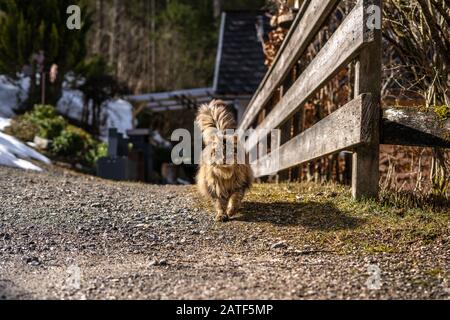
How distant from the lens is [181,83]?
30281 millimetres

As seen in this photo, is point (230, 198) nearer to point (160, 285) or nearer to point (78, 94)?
point (160, 285)

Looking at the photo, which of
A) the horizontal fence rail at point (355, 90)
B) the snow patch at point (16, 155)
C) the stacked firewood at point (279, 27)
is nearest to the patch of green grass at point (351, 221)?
the horizontal fence rail at point (355, 90)

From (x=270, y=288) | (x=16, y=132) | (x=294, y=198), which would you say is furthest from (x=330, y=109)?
(x=16, y=132)

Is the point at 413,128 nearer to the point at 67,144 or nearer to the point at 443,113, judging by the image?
the point at 443,113

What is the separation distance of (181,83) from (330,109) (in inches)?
903

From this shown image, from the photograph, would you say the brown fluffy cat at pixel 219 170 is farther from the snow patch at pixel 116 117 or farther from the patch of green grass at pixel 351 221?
the snow patch at pixel 116 117

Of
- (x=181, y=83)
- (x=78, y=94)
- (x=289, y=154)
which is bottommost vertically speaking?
(x=289, y=154)

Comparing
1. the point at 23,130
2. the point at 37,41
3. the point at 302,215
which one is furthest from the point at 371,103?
the point at 37,41

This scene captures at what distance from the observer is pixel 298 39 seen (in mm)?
6082

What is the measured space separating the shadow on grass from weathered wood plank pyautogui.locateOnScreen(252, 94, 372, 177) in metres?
0.42

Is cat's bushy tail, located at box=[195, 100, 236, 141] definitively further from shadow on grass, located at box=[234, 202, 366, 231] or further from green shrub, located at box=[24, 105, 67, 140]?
green shrub, located at box=[24, 105, 67, 140]

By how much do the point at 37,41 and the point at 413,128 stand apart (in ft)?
46.1

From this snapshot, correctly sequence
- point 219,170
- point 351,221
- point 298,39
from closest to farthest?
point 351,221
point 219,170
point 298,39

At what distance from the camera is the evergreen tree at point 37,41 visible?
16453 millimetres
